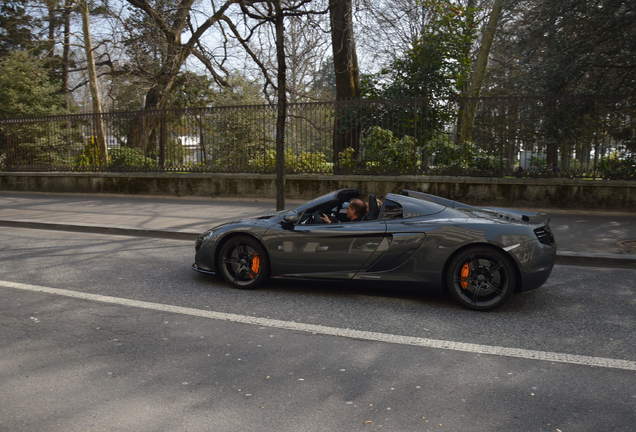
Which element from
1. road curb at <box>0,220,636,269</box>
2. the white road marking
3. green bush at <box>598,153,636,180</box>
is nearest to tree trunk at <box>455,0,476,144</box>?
green bush at <box>598,153,636,180</box>

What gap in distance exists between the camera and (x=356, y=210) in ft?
19.0

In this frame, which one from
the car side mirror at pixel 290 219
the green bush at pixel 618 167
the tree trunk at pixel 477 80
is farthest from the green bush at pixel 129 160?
the green bush at pixel 618 167

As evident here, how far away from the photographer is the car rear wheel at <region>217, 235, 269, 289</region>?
5988 millimetres

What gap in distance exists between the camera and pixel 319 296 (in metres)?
5.81

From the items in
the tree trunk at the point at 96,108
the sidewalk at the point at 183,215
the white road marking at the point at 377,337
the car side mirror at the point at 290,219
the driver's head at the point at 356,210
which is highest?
the tree trunk at the point at 96,108

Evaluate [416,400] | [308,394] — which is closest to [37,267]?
[308,394]

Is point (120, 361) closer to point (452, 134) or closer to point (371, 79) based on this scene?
point (452, 134)

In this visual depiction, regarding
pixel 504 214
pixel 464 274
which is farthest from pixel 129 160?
pixel 464 274

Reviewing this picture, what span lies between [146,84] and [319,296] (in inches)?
743

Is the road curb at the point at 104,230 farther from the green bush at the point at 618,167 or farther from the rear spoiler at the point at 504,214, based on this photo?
the green bush at the point at 618,167

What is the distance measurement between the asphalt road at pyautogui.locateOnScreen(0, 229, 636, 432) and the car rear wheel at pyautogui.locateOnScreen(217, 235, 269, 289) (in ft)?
0.57

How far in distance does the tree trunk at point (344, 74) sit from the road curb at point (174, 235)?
5364mm

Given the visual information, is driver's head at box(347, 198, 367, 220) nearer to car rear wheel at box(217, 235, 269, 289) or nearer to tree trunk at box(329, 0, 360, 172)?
car rear wheel at box(217, 235, 269, 289)

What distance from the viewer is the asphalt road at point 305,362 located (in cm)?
316
